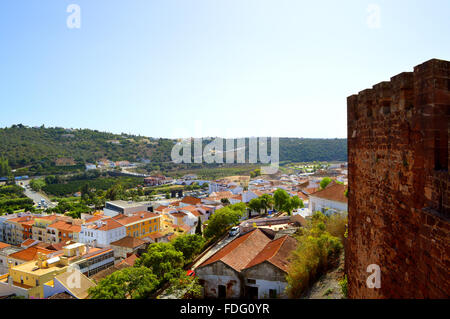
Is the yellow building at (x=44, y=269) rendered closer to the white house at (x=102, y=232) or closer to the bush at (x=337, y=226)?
the white house at (x=102, y=232)

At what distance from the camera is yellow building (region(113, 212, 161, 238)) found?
37.5 meters

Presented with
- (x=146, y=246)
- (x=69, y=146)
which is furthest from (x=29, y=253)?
(x=69, y=146)

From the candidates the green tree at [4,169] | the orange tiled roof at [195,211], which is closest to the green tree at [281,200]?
the orange tiled roof at [195,211]

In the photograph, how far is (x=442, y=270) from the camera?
9.70 feet

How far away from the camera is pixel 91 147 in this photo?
120 metres

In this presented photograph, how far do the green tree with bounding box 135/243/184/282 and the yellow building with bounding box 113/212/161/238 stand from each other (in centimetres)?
1608

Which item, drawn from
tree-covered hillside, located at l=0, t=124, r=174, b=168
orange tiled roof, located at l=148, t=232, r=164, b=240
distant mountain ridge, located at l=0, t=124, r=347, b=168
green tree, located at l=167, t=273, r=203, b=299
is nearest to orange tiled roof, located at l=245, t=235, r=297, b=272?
green tree, located at l=167, t=273, r=203, b=299

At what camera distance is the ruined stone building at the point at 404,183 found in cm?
311

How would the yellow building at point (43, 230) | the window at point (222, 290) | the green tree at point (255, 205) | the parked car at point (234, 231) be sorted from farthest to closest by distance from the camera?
the yellow building at point (43, 230) → the green tree at point (255, 205) → the parked car at point (234, 231) → the window at point (222, 290)

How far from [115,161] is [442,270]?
118133 mm

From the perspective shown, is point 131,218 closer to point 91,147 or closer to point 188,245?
point 188,245

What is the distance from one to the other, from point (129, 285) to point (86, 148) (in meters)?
112

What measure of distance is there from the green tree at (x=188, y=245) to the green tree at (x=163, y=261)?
143cm

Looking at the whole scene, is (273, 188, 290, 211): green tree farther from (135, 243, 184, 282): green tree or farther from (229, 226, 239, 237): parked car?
(135, 243, 184, 282): green tree
